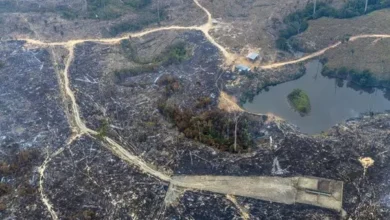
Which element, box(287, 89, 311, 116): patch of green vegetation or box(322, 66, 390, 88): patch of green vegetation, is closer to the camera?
box(287, 89, 311, 116): patch of green vegetation

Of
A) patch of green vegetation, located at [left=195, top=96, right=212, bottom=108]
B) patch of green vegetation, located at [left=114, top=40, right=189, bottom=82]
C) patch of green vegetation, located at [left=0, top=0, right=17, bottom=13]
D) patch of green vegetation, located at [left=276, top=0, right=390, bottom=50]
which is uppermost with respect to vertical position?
patch of green vegetation, located at [left=276, top=0, right=390, bottom=50]

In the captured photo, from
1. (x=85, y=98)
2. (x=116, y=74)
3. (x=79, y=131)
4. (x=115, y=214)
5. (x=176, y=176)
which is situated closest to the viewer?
(x=115, y=214)

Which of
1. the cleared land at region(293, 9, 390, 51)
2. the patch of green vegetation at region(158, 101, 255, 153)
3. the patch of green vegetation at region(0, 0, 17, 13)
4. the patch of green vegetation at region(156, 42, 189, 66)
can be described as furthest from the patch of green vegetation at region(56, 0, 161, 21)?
the patch of green vegetation at region(158, 101, 255, 153)

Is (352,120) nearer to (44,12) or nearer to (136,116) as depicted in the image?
(136,116)

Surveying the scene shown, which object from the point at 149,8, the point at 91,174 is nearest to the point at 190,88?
the point at 91,174

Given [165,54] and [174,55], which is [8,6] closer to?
[165,54]

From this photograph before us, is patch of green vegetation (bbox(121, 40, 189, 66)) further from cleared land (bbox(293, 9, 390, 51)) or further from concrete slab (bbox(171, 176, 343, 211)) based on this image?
concrete slab (bbox(171, 176, 343, 211))
